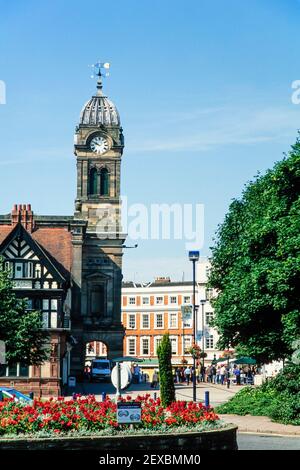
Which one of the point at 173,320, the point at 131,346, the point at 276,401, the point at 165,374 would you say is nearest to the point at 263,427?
the point at 165,374

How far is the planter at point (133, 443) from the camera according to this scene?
18.1 m

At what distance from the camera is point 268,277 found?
35125 mm

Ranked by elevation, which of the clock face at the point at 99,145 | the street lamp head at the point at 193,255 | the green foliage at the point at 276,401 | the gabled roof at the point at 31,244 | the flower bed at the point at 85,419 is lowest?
the green foliage at the point at 276,401

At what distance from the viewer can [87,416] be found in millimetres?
19281

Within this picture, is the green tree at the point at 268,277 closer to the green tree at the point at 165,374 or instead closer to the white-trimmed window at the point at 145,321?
the green tree at the point at 165,374

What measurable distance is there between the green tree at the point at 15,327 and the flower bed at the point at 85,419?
18829mm

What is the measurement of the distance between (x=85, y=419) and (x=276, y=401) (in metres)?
13.7

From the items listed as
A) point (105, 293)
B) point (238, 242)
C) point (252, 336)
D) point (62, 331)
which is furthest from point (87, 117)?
point (252, 336)

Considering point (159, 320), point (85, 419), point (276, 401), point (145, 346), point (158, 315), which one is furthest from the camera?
point (158, 315)

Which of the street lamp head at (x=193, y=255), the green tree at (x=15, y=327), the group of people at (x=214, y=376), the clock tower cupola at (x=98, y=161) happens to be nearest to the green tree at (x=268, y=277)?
the street lamp head at (x=193, y=255)

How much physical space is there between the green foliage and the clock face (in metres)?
49.1

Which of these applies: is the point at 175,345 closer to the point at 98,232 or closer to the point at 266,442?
the point at 98,232
